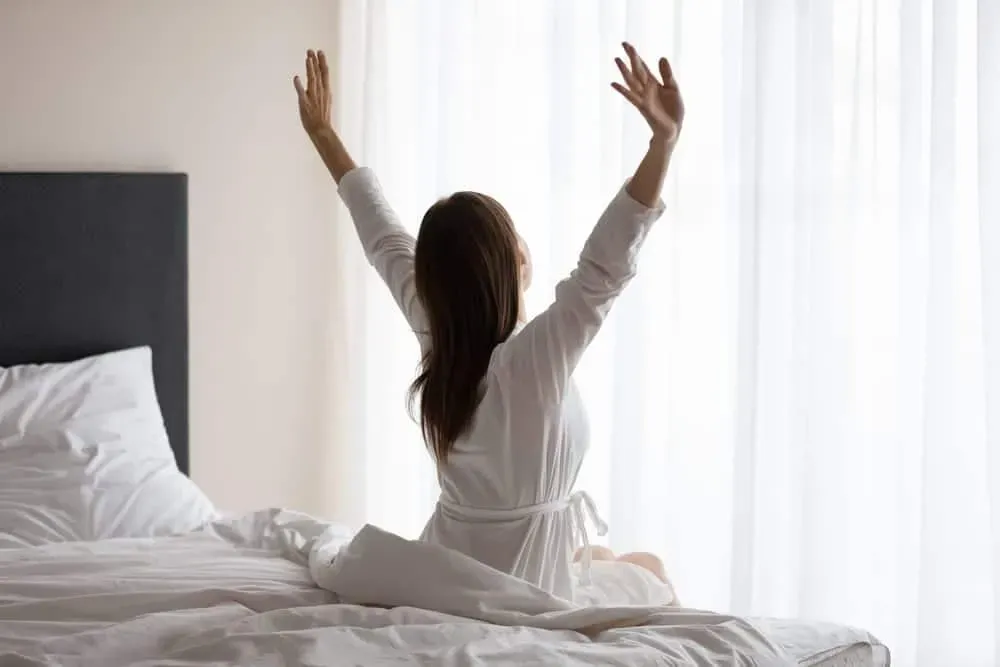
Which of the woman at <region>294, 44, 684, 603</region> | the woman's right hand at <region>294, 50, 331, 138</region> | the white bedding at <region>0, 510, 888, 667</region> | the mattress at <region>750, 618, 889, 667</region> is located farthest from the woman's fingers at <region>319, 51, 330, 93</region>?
the mattress at <region>750, 618, 889, 667</region>

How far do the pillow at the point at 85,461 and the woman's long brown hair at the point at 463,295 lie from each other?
44.0 inches

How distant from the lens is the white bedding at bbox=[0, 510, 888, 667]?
1976 millimetres

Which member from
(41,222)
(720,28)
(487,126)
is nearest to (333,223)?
(487,126)

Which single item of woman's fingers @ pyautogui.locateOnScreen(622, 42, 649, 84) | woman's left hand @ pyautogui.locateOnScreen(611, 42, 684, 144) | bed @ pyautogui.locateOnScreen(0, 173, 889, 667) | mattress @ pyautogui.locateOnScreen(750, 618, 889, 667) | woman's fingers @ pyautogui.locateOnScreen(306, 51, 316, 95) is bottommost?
mattress @ pyautogui.locateOnScreen(750, 618, 889, 667)

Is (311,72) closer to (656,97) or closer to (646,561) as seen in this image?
(656,97)

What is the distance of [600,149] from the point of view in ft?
11.2

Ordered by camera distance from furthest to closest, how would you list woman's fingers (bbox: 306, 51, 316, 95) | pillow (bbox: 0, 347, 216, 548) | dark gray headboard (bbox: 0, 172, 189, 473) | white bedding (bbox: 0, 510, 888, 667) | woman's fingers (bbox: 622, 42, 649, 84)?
dark gray headboard (bbox: 0, 172, 189, 473) → pillow (bbox: 0, 347, 216, 548) → woman's fingers (bbox: 306, 51, 316, 95) → woman's fingers (bbox: 622, 42, 649, 84) → white bedding (bbox: 0, 510, 888, 667)

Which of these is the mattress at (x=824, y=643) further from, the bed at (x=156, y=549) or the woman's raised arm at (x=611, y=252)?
the woman's raised arm at (x=611, y=252)

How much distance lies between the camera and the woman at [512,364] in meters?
2.11

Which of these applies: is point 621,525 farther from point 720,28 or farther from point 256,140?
point 256,140

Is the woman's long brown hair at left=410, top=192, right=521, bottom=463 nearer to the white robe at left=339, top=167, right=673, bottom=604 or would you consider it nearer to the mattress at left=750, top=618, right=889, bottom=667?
the white robe at left=339, top=167, right=673, bottom=604

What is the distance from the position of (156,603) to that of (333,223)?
1.98 metres

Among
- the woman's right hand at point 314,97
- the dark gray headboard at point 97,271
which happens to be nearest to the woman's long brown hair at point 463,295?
the woman's right hand at point 314,97

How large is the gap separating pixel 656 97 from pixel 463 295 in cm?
44
